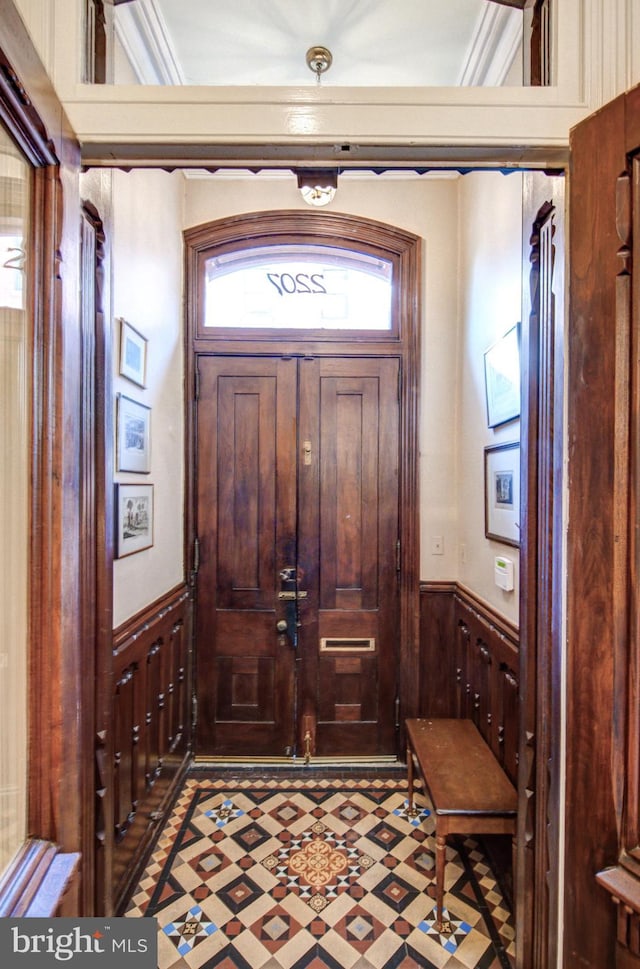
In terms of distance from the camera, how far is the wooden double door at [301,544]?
105 inches

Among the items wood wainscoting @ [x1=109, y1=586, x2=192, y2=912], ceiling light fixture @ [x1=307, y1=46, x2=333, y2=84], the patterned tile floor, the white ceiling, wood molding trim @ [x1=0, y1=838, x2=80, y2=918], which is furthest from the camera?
wood wainscoting @ [x1=109, y1=586, x2=192, y2=912]

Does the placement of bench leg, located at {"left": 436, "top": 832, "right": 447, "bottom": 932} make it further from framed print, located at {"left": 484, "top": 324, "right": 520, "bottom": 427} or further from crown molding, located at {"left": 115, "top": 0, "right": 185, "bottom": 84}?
crown molding, located at {"left": 115, "top": 0, "right": 185, "bottom": 84}

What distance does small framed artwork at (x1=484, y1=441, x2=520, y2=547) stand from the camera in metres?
1.83

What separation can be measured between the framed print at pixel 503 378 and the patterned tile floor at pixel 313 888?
184 cm

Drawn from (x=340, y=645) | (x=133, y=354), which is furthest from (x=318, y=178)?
(x=340, y=645)

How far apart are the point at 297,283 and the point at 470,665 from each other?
7.47ft

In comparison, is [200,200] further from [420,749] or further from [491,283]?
[420,749]

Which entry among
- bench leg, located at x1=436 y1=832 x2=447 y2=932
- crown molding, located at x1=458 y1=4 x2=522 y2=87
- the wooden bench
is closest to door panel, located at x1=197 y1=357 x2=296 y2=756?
the wooden bench

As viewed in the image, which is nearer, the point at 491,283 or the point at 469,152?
the point at 469,152

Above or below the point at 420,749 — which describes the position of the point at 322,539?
above

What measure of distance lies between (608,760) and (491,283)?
77.4 inches

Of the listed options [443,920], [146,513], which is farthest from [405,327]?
[443,920]

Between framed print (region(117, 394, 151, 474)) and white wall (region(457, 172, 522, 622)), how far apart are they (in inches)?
60.1

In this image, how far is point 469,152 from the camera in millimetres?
900
